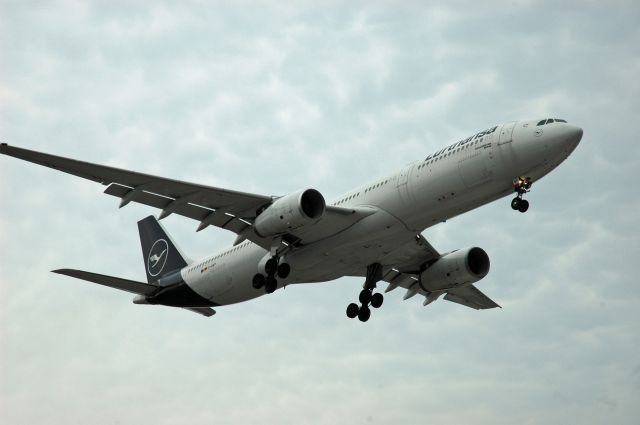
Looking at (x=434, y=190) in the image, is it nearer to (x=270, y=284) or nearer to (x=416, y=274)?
(x=270, y=284)

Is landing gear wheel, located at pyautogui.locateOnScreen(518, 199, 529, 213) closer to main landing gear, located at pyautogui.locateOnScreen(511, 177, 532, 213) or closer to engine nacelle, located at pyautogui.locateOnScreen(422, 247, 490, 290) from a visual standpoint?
main landing gear, located at pyautogui.locateOnScreen(511, 177, 532, 213)

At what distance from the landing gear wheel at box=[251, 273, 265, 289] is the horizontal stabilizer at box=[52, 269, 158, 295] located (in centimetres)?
704

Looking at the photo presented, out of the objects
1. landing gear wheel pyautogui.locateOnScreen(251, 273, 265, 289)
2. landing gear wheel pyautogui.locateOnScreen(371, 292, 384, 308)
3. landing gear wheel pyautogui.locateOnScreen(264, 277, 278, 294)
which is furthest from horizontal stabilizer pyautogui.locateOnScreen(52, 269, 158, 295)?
landing gear wheel pyautogui.locateOnScreen(371, 292, 384, 308)

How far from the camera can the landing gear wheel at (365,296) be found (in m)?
39.5

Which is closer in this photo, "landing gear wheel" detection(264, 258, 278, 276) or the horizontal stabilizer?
"landing gear wheel" detection(264, 258, 278, 276)

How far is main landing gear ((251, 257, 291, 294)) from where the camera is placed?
35.8 meters

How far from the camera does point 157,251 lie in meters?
45.2

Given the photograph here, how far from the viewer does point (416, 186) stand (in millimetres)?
33000

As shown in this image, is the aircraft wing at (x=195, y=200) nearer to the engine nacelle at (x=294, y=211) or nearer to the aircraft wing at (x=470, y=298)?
the engine nacelle at (x=294, y=211)

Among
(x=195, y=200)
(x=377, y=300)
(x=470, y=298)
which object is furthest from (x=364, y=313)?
(x=195, y=200)

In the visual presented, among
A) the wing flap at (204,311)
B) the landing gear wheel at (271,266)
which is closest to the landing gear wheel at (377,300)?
the landing gear wheel at (271,266)

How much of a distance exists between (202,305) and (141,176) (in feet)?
33.1

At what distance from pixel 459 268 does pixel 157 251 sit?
1567cm

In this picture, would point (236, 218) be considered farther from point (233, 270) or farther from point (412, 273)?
point (412, 273)
